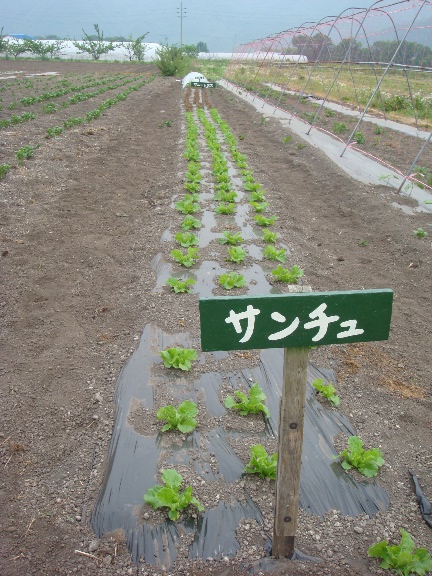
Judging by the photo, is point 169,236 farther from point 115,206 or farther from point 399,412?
point 399,412

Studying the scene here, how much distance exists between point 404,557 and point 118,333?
3155mm

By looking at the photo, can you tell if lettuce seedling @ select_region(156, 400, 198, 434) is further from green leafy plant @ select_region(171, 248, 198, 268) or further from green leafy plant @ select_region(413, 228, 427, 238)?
green leafy plant @ select_region(413, 228, 427, 238)

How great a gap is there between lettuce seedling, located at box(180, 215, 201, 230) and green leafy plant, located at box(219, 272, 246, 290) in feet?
6.31

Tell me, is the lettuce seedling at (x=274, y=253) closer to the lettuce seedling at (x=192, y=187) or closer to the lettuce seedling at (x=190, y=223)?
the lettuce seedling at (x=190, y=223)

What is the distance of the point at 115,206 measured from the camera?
8234 millimetres

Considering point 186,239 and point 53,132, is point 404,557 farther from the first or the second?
point 53,132

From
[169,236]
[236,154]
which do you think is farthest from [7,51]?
[169,236]

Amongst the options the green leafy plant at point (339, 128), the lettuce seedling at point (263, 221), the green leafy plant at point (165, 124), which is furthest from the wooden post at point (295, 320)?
the green leafy plant at point (165, 124)

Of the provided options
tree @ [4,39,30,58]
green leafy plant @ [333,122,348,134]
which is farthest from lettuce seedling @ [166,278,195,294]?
tree @ [4,39,30,58]

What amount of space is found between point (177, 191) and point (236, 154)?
320 cm

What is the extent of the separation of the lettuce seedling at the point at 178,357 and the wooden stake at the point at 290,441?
73.0 inches

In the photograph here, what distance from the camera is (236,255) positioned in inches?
247

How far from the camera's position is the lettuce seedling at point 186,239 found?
671 cm

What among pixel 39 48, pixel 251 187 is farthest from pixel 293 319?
pixel 39 48
